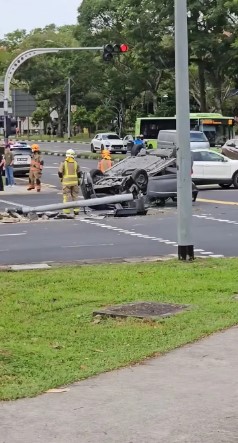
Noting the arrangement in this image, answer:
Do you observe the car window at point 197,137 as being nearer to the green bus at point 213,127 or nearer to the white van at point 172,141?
the white van at point 172,141

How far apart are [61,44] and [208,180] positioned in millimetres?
57975

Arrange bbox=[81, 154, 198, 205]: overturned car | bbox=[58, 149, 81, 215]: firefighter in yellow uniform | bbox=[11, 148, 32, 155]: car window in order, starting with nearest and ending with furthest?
bbox=[58, 149, 81, 215]: firefighter in yellow uniform, bbox=[81, 154, 198, 205]: overturned car, bbox=[11, 148, 32, 155]: car window

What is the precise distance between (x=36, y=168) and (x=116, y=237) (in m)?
15.1

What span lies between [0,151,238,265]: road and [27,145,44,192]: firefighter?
7.86m

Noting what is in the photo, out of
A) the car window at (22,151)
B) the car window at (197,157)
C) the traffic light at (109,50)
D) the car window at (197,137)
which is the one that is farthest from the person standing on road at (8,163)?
the car window at (197,137)

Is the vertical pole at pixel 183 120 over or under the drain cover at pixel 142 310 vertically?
over

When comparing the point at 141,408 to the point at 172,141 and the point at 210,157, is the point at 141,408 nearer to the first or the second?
the point at 210,157

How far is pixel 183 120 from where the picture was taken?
14.0 meters

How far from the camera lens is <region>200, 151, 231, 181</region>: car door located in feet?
108

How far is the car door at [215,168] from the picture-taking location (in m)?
32.8

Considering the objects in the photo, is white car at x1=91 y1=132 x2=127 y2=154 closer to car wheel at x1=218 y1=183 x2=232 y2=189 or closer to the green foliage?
the green foliage

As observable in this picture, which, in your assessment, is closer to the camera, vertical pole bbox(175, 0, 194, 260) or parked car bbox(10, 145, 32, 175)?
vertical pole bbox(175, 0, 194, 260)

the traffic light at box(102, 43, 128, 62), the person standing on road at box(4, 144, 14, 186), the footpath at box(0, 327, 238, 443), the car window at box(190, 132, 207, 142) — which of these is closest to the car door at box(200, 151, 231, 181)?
the traffic light at box(102, 43, 128, 62)

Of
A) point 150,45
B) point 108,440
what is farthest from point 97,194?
point 150,45
